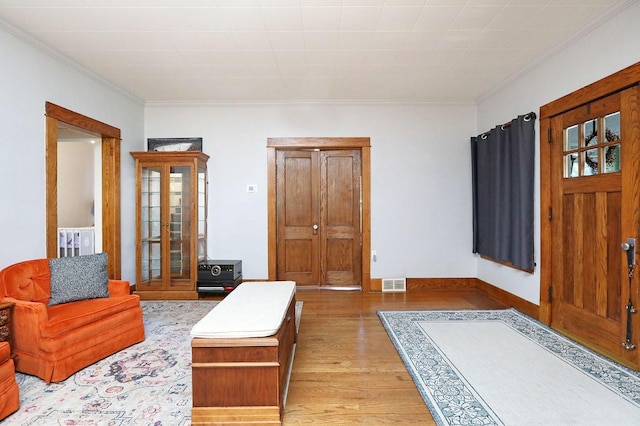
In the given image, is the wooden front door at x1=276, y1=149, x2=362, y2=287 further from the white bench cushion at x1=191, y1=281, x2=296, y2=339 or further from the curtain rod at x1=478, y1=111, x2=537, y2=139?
the white bench cushion at x1=191, y1=281, x2=296, y2=339

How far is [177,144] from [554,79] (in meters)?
4.65

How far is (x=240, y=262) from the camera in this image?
480 cm

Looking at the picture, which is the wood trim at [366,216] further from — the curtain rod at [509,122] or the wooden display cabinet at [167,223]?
the wooden display cabinet at [167,223]

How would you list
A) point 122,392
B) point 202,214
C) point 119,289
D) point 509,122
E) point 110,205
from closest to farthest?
point 122,392, point 119,289, point 509,122, point 110,205, point 202,214

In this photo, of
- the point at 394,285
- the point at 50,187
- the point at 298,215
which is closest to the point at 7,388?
the point at 50,187

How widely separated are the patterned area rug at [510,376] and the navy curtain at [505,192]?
2.91 feet

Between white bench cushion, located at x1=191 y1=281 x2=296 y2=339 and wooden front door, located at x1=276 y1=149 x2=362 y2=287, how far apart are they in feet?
7.52

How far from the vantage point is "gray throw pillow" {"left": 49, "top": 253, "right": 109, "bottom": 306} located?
275 cm

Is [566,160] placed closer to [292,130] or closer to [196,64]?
[292,130]

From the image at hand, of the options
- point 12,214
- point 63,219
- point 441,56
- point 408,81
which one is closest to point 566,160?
point 441,56

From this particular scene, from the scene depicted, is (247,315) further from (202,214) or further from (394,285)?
(394,285)

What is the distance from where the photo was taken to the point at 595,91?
9.20 feet

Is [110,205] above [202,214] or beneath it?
above

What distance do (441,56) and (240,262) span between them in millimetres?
3531
